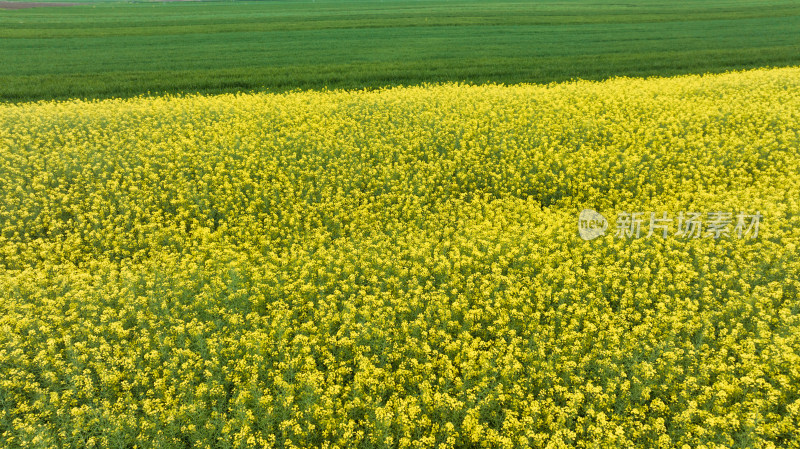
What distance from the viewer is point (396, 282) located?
7.29 meters

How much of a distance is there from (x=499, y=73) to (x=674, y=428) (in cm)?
1932

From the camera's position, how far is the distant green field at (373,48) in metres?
20.6

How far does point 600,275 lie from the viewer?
731cm

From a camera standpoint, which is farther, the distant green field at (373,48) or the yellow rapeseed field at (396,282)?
the distant green field at (373,48)

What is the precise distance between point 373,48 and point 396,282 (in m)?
23.8

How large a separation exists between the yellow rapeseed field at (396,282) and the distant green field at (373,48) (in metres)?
7.90

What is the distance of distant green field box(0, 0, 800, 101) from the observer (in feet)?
67.7

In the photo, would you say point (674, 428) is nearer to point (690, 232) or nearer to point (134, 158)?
point (690, 232)

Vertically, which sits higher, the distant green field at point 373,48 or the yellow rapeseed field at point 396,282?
the distant green field at point 373,48

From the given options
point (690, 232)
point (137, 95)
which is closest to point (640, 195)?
point (690, 232)

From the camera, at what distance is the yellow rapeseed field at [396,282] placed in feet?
17.0

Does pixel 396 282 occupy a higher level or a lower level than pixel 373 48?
lower

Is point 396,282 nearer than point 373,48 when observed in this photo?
Yes

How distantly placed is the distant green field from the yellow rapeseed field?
7.90 metres
